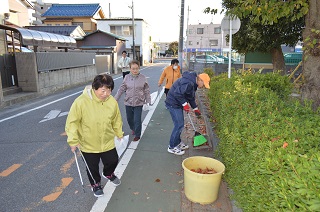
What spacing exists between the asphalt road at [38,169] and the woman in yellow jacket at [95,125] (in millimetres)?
489

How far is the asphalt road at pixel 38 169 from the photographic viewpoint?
3342 millimetres

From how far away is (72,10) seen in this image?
4031 centimetres

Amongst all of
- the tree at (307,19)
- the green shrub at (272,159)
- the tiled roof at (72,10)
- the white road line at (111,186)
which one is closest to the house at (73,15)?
the tiled roof at (72,10)

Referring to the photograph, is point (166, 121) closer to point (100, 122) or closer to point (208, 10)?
point (208, 10)

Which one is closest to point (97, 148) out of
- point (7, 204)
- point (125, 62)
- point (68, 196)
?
point (68, 196)

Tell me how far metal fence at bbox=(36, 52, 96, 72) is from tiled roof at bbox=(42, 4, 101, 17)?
82.6 feet

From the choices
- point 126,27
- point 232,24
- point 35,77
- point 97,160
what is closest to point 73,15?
point 126,27

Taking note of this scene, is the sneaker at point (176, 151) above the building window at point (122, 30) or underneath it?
underneath

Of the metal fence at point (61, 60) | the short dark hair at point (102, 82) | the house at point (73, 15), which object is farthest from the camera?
the house at point (73, 15)

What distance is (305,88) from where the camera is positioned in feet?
19.4

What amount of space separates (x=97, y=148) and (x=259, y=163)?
1995 millimetres

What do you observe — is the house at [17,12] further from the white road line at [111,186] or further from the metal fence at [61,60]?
the white road line at [111,186]

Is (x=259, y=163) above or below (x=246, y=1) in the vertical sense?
below

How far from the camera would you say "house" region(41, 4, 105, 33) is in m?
39.7
